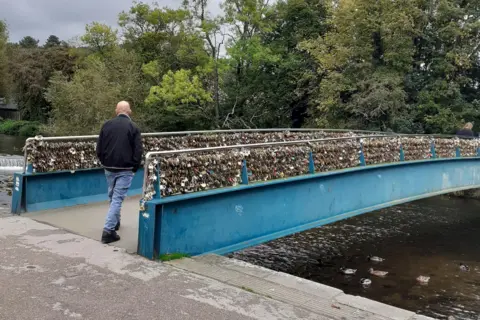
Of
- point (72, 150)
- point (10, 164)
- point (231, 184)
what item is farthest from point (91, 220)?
point (10, 164)

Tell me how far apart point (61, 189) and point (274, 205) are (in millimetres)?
4035

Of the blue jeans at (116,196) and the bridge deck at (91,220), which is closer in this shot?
the blue jeans at (116,196)

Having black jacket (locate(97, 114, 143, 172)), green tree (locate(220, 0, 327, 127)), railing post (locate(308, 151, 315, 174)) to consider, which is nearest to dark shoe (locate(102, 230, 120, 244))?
black jacket (locate(97, 114, 143, 172))

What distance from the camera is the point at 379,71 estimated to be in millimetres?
25203

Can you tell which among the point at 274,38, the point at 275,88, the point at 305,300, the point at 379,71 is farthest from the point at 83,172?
the point at 274,38

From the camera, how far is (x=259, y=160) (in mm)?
7668

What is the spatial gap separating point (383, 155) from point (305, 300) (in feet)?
23.8

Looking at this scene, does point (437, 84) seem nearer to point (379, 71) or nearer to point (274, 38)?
point (379, 71)

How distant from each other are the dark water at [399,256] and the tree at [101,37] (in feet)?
109

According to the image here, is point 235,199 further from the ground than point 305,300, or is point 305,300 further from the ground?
point 235,199

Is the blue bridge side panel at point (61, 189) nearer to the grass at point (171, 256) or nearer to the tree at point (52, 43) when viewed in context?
the grass at point (171, 256)

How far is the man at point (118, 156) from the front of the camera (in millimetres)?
6301

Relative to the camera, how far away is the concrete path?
168 inches

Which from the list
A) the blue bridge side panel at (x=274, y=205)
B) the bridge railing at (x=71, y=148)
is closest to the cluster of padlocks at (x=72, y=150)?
the bridge railing at (x=71, y=148)
